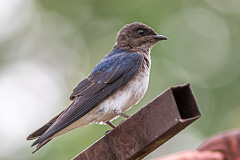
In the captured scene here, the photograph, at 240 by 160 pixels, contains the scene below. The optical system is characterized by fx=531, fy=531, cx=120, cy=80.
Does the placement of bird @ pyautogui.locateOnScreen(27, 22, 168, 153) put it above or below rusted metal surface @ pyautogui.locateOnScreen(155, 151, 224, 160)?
above

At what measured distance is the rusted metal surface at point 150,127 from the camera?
2922 millimetres

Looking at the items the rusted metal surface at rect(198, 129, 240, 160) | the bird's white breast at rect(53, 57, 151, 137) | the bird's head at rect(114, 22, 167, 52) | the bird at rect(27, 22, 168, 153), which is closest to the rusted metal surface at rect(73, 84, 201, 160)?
the rusted metal surface at rect(198, 129, 240, 160)

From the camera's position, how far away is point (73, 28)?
11.5 metres

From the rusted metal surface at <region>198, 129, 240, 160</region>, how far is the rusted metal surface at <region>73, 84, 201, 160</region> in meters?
0.44

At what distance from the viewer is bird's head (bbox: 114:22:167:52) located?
6.27 m

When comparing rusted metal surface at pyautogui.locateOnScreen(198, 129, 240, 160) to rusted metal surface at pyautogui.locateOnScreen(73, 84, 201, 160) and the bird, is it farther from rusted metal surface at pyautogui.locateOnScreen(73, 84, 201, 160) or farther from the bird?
the bird

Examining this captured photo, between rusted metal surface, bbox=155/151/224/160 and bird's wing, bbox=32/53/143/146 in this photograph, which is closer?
rusted metal surface, bbox=155/151/224/160

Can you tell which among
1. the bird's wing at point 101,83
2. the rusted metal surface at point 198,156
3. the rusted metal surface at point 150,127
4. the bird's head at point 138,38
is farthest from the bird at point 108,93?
the rusted metal surface at point 198,156

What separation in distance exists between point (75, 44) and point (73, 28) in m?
0.37

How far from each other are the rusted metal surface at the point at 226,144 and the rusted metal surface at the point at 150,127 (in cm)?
44

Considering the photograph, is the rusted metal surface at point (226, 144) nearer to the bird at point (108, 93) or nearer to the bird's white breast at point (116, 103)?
the bird at point (108, 93)

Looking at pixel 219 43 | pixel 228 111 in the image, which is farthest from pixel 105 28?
pixel 228 111

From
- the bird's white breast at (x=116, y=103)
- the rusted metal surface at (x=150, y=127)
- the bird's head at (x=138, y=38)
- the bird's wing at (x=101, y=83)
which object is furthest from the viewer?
the bird's head at (x=138, y=38)

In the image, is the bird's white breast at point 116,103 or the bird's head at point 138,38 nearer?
the bird's white breast at point 116,103
